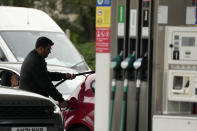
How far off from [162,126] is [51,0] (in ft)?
Answer: 117

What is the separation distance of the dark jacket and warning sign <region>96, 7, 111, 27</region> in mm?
3647

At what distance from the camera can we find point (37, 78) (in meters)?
11.8

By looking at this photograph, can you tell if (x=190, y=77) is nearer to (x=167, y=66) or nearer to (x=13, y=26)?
(x=167, y=66)

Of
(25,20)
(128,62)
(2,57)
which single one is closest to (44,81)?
(128,62)

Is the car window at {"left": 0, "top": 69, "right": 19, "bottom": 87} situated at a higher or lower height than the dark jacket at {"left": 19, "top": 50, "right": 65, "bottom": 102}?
lower

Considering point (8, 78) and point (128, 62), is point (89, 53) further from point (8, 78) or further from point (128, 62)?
point (128, 62)

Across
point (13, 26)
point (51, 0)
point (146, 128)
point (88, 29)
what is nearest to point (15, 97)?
point (146, 128)

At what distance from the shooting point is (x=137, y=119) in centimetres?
789

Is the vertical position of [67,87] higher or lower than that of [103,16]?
lower

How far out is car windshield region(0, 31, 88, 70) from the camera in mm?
17341

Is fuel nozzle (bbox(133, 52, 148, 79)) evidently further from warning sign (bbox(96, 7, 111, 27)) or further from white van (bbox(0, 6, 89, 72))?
white van (bbox(0, 6, 89, 72))

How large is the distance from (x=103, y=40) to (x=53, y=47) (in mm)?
9585

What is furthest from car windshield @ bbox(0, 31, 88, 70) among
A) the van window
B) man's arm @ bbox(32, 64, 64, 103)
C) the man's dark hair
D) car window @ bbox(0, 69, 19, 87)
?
man's arm @ bbox(32, 64, 64, 103)

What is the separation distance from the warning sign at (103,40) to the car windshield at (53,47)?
8828 mm
